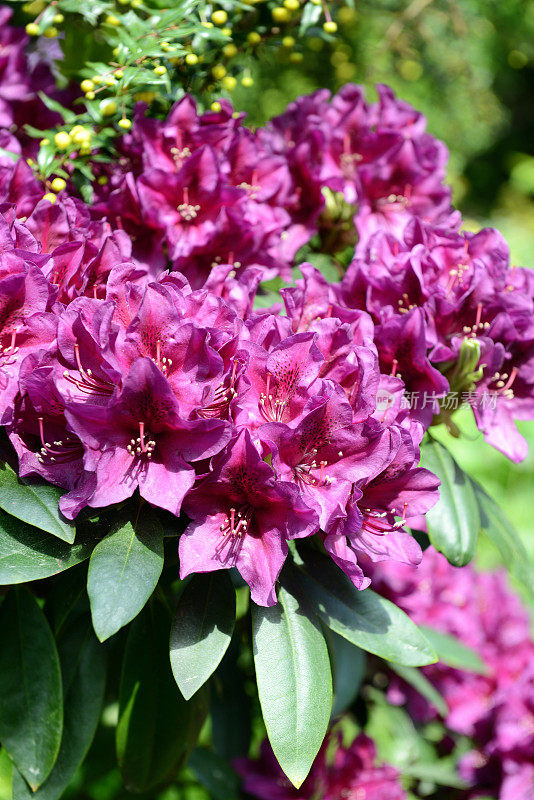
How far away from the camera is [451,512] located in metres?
1.09

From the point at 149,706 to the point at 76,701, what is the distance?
108mm

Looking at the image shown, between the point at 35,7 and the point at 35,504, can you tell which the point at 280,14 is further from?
the point at 35,504

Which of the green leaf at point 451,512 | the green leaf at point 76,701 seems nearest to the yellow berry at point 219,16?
the green leaf at point 451,512

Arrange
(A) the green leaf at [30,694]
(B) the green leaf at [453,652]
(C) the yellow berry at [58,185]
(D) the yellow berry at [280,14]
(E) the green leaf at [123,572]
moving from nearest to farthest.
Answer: (E) the green leaf at [123,572], (A) the green leaf at [30,694], (C) the yellow berry at [58,185], (D) the yellow berry at [280,14], (B) the green leaf at [453,652]

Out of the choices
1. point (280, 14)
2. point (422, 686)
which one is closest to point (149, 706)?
point (422, 686)

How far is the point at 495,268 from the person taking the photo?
3.69 ft

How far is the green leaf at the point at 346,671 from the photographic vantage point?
5.03 ft

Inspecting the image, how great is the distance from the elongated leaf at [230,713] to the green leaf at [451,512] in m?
0.56

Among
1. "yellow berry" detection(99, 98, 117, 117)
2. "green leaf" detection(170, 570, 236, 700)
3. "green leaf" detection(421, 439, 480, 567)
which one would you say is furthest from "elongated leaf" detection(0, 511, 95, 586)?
"yellow berry" detection(99, 98, 117, 117)

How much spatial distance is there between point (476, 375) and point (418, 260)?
7.3 inches

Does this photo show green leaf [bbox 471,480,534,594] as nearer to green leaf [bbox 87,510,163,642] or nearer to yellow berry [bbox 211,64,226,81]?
green leaf [bbox 87,510,163,642]

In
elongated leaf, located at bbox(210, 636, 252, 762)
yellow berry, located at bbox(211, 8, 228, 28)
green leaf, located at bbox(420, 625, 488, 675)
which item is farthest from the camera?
green leaf, located at bbox(420, 625, 488, 675)

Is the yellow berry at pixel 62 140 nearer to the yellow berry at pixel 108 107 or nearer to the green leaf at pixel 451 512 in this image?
the yellow berry at pixel 108 107

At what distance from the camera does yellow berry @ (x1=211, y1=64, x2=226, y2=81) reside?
1.33 metres
